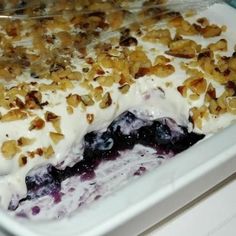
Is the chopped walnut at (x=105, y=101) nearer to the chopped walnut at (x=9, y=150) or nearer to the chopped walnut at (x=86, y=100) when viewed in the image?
the chopped walnut at (x=86, y=100)

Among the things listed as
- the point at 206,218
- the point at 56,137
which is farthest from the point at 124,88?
the point at 206,218

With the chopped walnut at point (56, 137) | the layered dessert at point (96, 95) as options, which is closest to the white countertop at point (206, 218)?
the layered dessert at point (96, 95)

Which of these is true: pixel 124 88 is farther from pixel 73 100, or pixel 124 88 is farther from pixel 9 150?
pixel 9 150

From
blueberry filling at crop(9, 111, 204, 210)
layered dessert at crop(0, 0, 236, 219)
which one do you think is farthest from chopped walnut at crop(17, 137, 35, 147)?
blueberry filling at crop(9, 111, 204, 210)

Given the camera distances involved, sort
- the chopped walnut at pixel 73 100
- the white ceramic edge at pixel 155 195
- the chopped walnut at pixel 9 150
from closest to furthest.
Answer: the white ceramic edge at pixel 155 195
the chopped walnut at pixel 9 150
the chopped walnut at pixel 73 100

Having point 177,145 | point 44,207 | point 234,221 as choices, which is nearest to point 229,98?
point 177,145

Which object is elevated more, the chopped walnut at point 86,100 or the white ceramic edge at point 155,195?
the white ceramic edge at point 155,195
